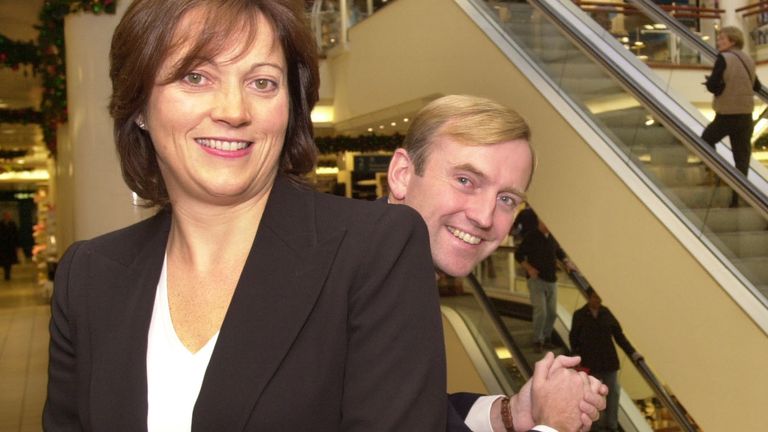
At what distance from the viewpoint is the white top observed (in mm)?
1252

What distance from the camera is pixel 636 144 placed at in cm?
647

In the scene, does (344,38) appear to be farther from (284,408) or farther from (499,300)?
(284,408)

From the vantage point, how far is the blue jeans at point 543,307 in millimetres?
8633

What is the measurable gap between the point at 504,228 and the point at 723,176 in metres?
4.23

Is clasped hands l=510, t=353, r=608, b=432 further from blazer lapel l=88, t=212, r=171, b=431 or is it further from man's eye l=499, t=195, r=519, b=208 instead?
blazer lapel l=88, t=212, r=171, b=431

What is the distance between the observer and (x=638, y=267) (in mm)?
6496

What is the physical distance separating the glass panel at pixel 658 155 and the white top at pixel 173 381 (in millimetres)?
4718

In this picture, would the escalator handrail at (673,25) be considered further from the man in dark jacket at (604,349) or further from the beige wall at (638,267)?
the man in dark jacket at (604,349)

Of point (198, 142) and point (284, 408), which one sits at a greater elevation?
point (198, 142)

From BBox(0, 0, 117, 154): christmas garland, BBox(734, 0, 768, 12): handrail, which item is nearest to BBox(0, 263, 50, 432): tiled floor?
BBox(0, 0, 117, 154): christmas garland

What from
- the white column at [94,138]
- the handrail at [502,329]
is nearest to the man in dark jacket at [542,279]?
the handrail at [502,329]

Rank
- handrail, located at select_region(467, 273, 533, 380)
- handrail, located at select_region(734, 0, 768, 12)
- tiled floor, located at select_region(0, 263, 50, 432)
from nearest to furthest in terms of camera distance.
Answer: tiled floor, located at select_region(0, 263, 50, 432) → handrail, located at select_region(467, 273, 533, 380) → handrail, located at select_region(734, 0, 768, 12)

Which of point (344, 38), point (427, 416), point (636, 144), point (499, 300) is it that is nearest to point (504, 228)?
point (427, 416)

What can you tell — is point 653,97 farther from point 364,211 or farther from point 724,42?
point 364,211
